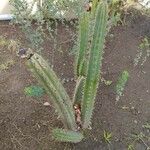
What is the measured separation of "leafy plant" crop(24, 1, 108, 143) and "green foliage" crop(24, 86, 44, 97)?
0.45 metres

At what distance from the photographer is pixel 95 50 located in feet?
9.69

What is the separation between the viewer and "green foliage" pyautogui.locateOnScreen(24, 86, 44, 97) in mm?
3688

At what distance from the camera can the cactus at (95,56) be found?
289 centimetres

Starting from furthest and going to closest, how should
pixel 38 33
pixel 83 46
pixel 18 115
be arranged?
pixel 38 33 < pixel 18 115 < pixel 83 46

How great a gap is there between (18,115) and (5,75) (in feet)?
1.70

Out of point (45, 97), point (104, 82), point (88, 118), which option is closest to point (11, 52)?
point (45, 97)

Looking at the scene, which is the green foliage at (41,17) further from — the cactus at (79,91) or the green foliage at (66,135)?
the green foliage at (66,135)

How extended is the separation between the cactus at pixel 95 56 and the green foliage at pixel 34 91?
60 centimetres

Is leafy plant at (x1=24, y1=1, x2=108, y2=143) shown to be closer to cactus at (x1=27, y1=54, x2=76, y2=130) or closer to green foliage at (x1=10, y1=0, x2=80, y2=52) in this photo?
cactus at (x1=27, y1=54, x2=76, y2=130)

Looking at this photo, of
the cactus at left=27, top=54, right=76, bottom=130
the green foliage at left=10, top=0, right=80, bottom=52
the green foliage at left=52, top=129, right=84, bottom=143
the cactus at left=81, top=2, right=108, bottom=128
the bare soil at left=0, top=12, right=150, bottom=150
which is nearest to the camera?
the cactus at left=27, top=54, right=76, bottom=130

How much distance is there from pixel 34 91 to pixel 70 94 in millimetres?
319

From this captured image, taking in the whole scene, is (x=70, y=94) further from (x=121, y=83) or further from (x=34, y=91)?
(x=121, y=83)

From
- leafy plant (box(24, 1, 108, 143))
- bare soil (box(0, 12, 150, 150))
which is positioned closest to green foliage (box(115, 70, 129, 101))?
bare soil (box(0, 12, 150, 150))

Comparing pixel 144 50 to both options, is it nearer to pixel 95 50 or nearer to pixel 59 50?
pixel 59 50
